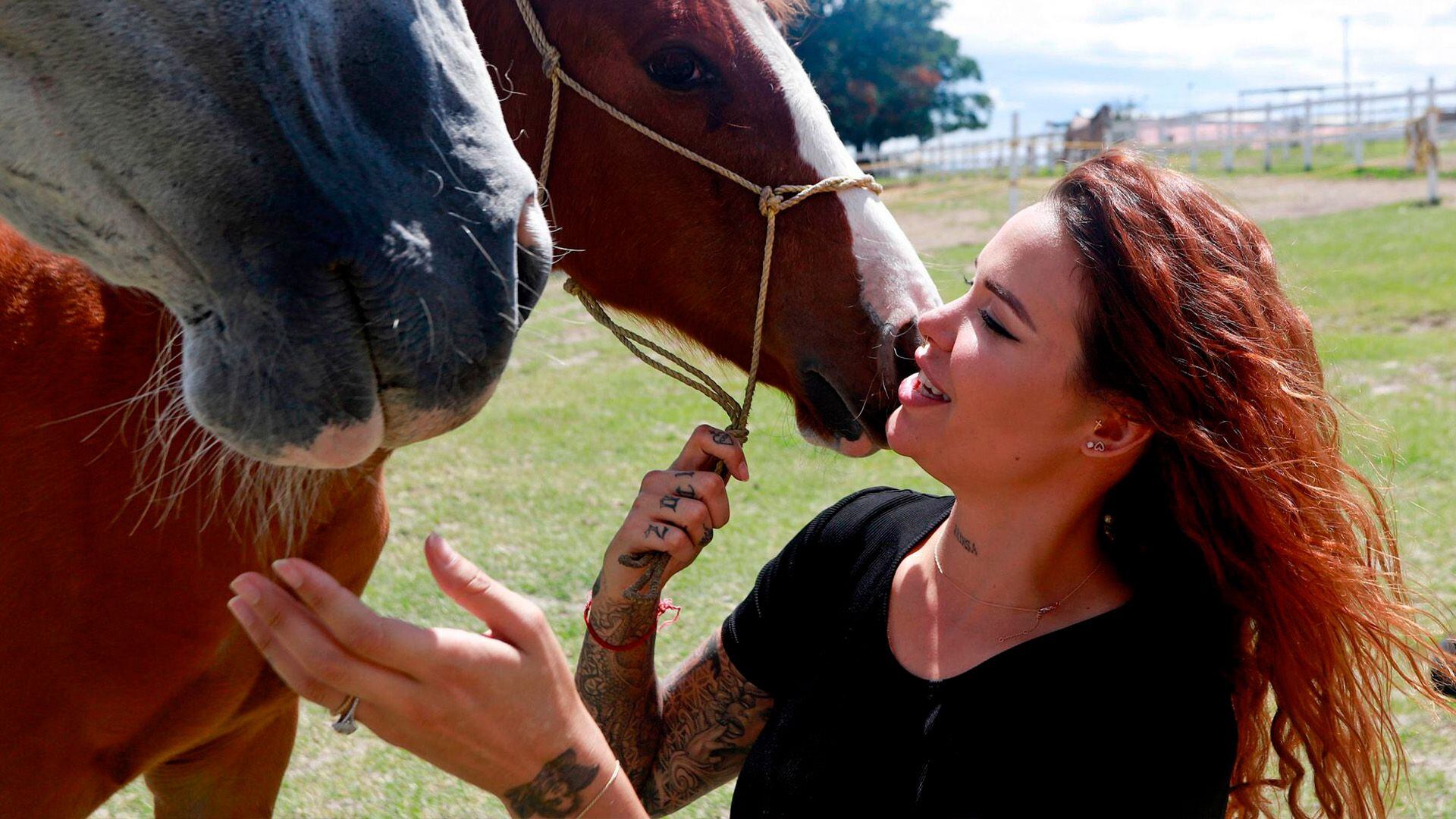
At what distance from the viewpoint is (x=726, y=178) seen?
2068 millimetres

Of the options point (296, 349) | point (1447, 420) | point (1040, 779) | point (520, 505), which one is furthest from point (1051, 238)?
point (1447, 420)

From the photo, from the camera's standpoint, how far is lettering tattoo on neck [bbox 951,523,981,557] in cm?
169

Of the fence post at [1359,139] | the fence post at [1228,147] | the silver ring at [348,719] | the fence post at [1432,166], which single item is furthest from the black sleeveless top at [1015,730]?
the fence post at [1228,147]

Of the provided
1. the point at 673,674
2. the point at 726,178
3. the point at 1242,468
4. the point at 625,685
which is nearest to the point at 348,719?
the point at 625,685

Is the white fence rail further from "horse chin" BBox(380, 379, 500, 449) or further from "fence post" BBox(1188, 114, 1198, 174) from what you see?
"horse chin" BBox(380, 379, 500, 449)

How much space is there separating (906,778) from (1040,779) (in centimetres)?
18

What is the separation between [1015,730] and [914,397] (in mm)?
498

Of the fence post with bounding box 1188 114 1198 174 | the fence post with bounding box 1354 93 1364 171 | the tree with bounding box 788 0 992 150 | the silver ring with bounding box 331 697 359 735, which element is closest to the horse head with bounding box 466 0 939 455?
the silver ring with bounding box 331 697 359 735

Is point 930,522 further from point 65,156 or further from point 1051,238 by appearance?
point 65,156

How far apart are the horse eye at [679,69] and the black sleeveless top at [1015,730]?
959 mm

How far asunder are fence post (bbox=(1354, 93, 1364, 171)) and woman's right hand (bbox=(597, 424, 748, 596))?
74.2 feet

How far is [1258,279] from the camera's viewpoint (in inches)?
62.3

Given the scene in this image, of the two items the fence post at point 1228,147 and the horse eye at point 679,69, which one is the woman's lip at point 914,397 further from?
the fence post at point 1228,147

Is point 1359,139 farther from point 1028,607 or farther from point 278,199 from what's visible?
point 278,199
